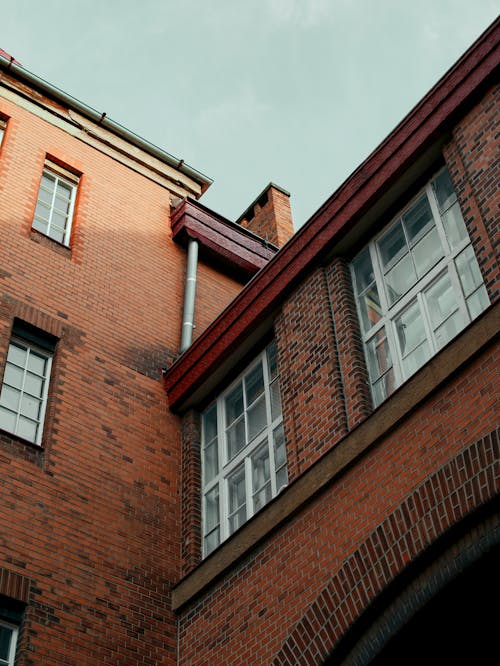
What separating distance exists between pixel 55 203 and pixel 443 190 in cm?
719

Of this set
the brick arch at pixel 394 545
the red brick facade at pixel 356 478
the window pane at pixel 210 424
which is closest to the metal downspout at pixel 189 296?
the window pane at pixel 210 424

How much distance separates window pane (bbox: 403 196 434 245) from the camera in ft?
36.2

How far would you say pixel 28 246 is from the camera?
14.1 m

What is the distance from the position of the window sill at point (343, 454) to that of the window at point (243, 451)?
792 mm

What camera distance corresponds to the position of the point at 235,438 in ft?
42.2

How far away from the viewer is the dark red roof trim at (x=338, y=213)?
1072cm

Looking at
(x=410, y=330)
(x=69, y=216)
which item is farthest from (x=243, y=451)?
(x=69, y=216)

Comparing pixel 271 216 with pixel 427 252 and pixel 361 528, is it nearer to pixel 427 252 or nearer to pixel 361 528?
pixel 427 252

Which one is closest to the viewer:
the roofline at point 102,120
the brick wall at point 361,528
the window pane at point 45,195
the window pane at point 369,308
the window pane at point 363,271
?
the brick wall at point 361,528

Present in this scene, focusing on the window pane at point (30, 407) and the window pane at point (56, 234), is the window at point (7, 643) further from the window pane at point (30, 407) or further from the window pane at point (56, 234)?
the window pane at point (56, 234)

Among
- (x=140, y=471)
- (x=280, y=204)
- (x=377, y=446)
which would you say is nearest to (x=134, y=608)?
(x=140, y=471)

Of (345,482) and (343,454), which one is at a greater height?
(343,454)

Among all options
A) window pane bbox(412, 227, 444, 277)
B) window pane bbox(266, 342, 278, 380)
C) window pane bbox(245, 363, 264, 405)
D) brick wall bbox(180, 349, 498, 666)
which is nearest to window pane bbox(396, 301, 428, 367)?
window pane bbox(412, 227, 444, 277)

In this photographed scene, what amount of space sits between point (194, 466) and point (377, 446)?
4108mm
